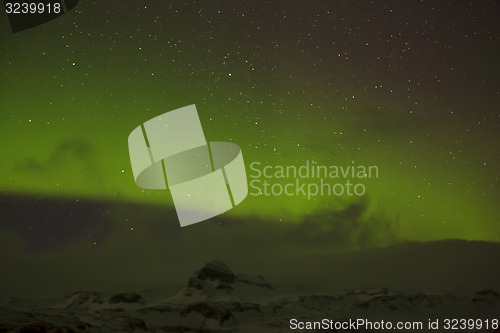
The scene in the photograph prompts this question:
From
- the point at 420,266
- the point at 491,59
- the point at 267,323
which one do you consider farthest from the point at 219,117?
the point at 491,59

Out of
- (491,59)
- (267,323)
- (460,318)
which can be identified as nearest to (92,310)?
(267,323)

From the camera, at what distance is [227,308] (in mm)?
5277

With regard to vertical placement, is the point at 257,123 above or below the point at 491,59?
below

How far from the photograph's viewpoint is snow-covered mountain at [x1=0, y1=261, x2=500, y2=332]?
504 cm

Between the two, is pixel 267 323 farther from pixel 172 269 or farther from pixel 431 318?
pixel 431 318

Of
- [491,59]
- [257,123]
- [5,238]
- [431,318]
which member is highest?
[491,59]

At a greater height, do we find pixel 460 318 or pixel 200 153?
pixel 200 153

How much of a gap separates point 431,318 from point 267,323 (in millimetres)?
1743

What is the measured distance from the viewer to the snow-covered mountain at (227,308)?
16.5 ft

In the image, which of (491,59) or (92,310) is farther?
(491,59)

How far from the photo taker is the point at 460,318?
5254 millimetres

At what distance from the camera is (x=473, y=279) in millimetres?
5387

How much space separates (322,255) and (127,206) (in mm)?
2073

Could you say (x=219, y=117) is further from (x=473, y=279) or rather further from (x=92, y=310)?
(x=473, y=279)
